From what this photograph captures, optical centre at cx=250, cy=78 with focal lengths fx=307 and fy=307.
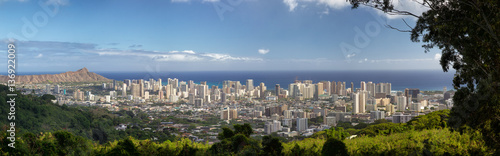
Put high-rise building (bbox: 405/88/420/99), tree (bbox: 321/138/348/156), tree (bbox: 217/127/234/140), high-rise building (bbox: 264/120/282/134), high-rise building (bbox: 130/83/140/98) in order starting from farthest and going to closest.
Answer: high-rise building (bbox: 130/83/140/98) → high-rise building (bbox: 405/88/420/99) → high-rise building (bbox: 264/120/282/134) → tree (bbox: 217/127/234/140) → tree (bbox: 321/138/348/156)

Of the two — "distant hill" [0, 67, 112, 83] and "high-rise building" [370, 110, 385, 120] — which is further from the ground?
"distant hill" [0, 67, 112, 83]

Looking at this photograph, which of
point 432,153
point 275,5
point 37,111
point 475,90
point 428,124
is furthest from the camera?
point 275,5

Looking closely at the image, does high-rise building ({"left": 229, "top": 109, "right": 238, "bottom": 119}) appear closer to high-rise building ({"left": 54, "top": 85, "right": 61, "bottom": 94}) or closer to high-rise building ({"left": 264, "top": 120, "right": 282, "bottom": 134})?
high-rise building ({"left": 264, "top": 120, "right": 282, "bottom": 134})

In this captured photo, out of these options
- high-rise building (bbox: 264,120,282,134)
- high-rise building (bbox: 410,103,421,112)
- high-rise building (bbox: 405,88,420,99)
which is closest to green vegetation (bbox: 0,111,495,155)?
high-rise building (bbox: 264,120,282,134)

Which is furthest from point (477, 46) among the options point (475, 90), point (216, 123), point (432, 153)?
point (216, 123)

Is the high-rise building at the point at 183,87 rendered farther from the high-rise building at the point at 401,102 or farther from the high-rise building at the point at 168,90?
the high-rise building at the point at 401,102

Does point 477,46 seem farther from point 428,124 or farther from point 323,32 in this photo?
point 323,32

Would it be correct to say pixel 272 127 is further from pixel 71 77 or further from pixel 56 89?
pixel 71 77

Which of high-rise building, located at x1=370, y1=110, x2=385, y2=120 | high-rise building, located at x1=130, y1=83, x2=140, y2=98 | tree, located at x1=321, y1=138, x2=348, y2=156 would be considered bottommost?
high-rise building, located at x1=370, y1=110, x2=385, y2=120
